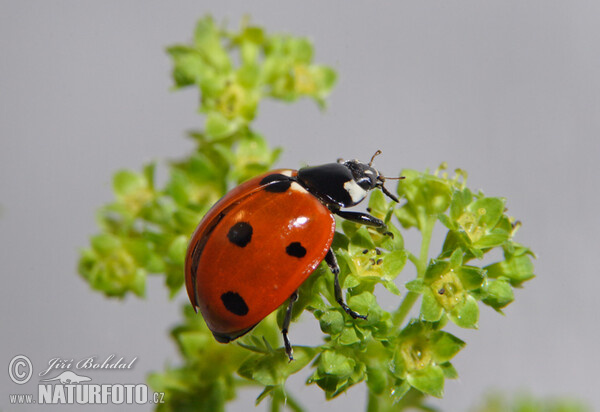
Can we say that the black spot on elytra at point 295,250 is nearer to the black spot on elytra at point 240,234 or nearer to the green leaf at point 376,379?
the black spot on elytra at point 240,234

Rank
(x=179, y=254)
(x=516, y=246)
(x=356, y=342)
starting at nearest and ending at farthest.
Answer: (x=356, y=342)
(x=516, y=246)
(x=179, y=254)

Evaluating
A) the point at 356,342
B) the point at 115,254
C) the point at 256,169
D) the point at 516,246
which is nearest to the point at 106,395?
the point at 115,254

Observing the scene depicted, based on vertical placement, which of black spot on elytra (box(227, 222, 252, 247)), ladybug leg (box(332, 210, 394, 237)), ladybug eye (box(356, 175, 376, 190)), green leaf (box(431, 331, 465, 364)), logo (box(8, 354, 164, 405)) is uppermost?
ladybug eye (box(356, 175, 376, 190))

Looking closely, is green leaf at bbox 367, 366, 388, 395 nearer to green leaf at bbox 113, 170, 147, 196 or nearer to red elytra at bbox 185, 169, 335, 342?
red elytra at bbox 185, 169, 335, 342

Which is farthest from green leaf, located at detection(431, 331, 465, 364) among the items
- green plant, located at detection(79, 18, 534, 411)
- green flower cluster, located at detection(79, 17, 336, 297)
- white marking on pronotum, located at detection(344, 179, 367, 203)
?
green flower cluster, located at detection(79, 17, 336, 297)

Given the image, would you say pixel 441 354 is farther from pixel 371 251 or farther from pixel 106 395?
pixel 106 395
